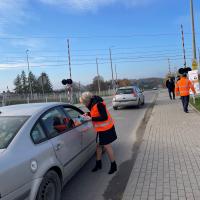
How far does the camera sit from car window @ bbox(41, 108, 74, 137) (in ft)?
14.7

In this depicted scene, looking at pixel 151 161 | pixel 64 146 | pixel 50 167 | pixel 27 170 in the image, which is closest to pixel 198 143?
pixel 151 161

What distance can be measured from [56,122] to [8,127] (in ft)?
3.09

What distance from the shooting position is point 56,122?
15.9 feet

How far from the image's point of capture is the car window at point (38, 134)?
3.98 m

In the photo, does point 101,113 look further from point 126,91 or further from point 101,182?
point 126,91

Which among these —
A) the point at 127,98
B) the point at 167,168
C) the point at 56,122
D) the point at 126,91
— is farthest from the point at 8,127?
the point at 126,91

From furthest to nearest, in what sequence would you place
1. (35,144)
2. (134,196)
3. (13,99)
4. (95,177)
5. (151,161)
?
(13,99) → (151,161) → (95,177) → (134,196) → (35,144)

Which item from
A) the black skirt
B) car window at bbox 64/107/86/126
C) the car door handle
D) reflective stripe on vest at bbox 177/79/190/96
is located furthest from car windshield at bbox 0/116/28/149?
reflective stripe on vest at bbox 177/79/190/96

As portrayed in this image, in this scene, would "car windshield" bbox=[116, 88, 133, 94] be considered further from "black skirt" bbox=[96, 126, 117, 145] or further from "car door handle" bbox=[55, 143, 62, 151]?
"car door handle" bbox=[55, 143, 62, 151]

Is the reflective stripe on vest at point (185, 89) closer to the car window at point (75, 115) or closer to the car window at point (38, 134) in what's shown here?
the car window at point (75, 115)

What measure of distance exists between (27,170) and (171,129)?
6.93 metres

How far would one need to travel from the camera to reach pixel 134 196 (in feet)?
14.6

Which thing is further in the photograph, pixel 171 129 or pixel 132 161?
pixel 171 129

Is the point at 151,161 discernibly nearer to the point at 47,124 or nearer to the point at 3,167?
the point at 47,124
